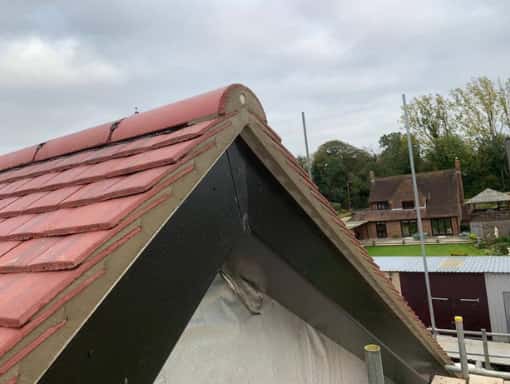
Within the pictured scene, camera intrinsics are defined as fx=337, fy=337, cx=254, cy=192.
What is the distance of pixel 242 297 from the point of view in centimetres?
183

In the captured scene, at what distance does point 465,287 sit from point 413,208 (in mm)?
19803

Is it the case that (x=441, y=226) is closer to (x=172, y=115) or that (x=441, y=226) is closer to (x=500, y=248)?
(x=500, y=248)

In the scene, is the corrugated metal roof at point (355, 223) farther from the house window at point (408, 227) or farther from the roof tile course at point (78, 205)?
the roof tile course at point (78, 205)

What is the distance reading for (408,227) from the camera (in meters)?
28.1

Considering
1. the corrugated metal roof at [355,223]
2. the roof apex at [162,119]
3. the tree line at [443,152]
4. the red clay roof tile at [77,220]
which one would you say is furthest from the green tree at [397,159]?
the red clay roof tile at [77,220]

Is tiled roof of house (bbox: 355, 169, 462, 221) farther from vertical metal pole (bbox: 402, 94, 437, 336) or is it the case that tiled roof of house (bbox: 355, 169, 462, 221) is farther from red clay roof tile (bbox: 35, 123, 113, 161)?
red clay roof tile (bbox: 35, 123, 113, 161)

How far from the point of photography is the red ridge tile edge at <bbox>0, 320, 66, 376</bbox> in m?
0.57

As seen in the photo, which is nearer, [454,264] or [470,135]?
[454,264]

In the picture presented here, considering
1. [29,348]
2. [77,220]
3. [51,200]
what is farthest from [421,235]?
[29,348]

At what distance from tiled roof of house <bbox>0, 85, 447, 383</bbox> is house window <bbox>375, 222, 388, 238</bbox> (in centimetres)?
2920

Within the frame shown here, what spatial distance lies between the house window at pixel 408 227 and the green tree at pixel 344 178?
452 inches

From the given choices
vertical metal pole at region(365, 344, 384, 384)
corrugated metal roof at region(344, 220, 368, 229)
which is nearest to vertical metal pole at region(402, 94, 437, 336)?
vertical metal pole at region(365, 344, 384, 384)

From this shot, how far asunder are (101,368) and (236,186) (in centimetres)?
70

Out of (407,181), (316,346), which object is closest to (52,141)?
(316,346)
